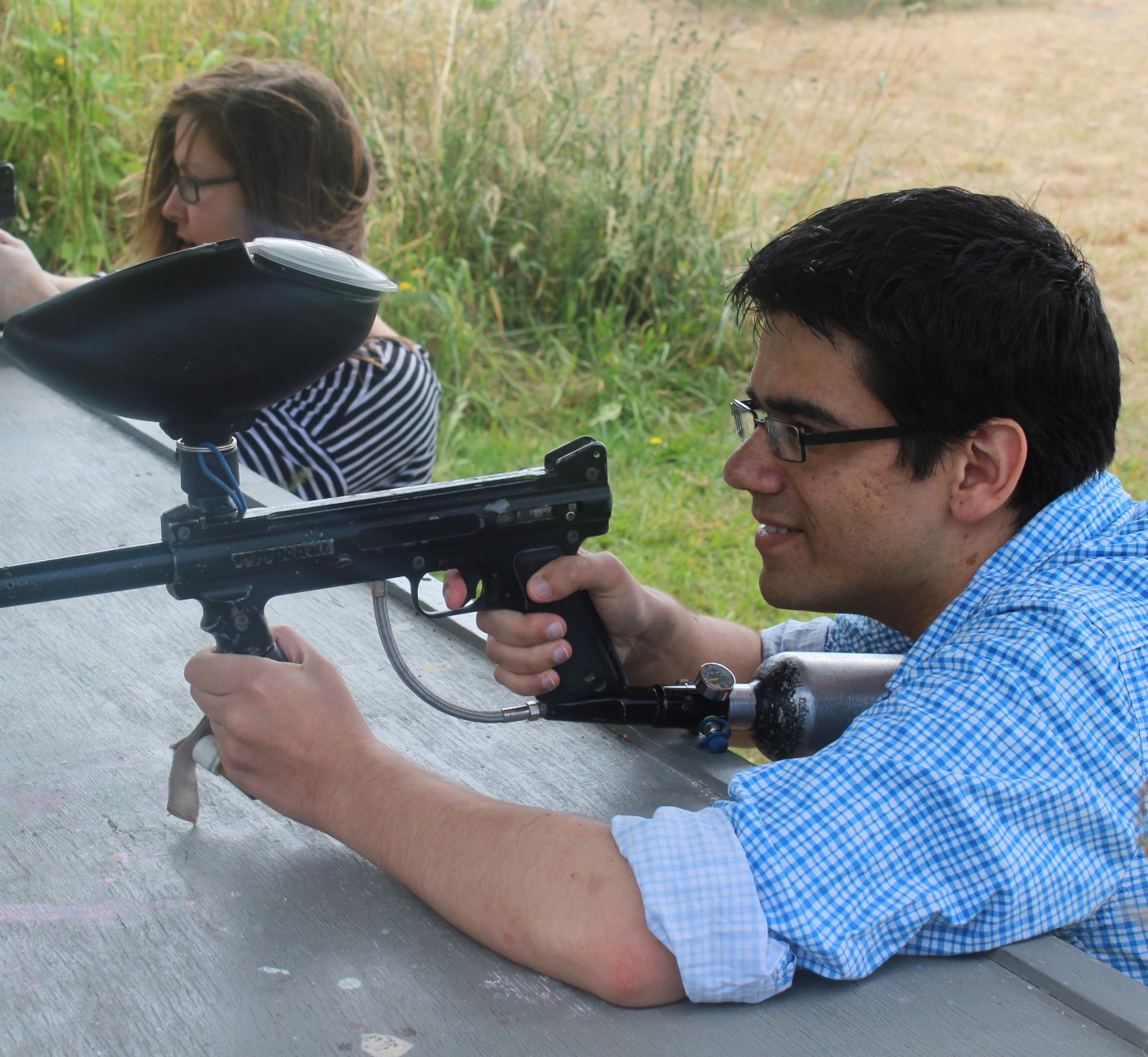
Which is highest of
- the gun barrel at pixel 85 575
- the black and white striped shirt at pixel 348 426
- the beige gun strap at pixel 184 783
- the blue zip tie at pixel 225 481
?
the blue zip tie at pixel 225 481

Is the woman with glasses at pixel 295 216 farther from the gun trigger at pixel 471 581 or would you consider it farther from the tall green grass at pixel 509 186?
the tall green grass at pixel 509 186

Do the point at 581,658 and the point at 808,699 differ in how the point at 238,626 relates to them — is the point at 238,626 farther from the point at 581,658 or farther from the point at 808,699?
the point at 808,699

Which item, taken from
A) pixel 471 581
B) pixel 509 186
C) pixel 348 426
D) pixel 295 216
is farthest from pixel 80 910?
pixel 509 186

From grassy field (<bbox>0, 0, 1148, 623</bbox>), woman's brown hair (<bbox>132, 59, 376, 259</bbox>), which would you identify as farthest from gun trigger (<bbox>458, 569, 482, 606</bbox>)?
grassy field (<bbox>0, 0, 1148, 623</bbox>)

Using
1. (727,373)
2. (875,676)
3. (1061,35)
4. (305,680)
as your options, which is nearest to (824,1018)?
(875,676)

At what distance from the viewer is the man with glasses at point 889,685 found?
3.67 ft

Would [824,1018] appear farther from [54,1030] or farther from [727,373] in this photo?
[727,373]

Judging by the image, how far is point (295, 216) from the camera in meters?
2.81

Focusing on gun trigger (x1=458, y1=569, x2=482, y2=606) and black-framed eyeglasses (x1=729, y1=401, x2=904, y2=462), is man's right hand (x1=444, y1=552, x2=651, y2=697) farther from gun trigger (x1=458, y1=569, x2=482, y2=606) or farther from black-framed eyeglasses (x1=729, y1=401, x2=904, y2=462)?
black-framed eyeglasses (x1=729, y1=401, x2=904, y2=462)

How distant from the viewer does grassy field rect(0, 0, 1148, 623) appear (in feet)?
16.2

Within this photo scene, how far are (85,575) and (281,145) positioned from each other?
5.85 feet

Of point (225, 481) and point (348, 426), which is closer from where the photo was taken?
point (225, 481)

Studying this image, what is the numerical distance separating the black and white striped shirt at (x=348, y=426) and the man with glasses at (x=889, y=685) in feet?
3.78

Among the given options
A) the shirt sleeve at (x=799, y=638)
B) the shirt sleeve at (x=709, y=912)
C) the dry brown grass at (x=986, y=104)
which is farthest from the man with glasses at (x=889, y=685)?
the dry brown grass at (x=986, y=104)
